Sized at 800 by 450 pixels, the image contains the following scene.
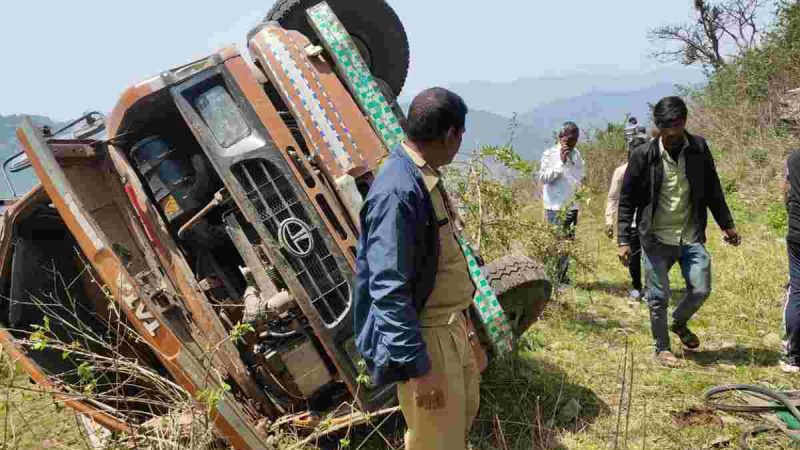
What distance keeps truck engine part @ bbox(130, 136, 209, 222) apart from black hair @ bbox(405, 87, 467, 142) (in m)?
1.89

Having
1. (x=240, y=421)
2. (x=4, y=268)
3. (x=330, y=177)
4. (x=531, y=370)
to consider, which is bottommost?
(x=531, y=370)

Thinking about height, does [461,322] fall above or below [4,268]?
below

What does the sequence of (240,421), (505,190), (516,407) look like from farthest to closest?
(505,190)
(516,407)
(240,421)

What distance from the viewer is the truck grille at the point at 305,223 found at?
3.15 m

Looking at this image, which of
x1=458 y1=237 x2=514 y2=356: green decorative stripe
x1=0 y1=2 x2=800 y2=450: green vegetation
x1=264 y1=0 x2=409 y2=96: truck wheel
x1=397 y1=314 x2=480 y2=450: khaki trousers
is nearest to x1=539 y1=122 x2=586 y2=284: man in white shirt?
x1=0 y1=2 x2=800 y2=450: green vegetation

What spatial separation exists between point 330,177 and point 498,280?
4.09ft

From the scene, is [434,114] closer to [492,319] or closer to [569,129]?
[492,319]

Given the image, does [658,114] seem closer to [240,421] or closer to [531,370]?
[531,370]

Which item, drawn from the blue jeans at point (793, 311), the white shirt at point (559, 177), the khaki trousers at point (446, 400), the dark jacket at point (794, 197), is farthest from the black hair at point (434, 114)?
the white shirt at point (559, 177)

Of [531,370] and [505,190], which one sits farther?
[505,190]

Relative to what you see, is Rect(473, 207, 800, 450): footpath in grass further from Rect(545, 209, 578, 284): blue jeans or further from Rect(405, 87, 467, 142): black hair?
Rect(405, 87, 467, 142): black hair

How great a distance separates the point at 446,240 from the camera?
2.20 meters

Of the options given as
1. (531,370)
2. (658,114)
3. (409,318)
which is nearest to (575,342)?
(531,370)

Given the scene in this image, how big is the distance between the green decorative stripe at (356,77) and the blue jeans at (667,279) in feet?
6.14
